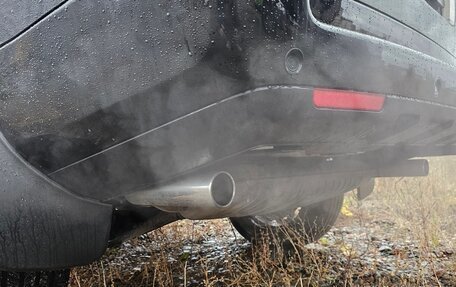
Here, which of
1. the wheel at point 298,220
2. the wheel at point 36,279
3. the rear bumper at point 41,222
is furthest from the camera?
the wheel at point 298,220

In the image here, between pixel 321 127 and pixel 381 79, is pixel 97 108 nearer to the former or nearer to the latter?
pixel 321 127

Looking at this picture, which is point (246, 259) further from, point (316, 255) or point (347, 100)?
point (347, 100)

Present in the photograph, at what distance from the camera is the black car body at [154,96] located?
1233 mm

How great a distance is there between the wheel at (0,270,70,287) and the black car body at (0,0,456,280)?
1.34 ft

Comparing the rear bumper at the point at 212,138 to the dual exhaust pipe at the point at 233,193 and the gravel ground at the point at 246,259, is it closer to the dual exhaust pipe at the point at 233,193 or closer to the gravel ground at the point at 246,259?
the dual exhaust pipe at the point at 233,193

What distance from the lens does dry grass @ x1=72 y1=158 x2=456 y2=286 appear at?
2410 millimetres

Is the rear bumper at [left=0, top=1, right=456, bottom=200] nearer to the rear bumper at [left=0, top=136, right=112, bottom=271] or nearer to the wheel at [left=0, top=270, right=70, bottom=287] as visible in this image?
the rear bumper at [left=0, top=136, right=112, bottom=271]

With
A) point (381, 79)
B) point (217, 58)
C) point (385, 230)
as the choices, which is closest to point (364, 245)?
point (385, 230)

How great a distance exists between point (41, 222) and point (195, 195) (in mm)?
412

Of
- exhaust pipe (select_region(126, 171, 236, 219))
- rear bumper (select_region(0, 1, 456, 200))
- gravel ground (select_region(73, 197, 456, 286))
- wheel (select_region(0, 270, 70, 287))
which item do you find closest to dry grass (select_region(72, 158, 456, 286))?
gravel ground (select_region(73, 197, 456, 286))

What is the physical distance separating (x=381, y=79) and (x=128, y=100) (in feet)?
2.45

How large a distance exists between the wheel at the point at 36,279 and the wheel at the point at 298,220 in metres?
1.37

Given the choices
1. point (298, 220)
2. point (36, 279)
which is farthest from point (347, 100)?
point (298, 220)

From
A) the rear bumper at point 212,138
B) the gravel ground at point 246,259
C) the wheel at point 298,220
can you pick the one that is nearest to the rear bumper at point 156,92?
the rear bumper at point 212,138
